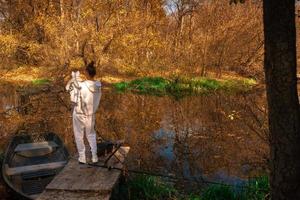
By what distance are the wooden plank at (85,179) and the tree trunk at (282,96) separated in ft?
9.84

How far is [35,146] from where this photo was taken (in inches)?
438

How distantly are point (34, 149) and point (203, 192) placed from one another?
15.6 ft

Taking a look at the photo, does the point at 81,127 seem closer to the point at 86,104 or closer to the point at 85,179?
the point at 86,104

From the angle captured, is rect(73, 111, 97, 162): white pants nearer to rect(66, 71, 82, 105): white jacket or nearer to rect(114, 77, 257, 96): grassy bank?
rect(66, 71, 82, 105): white jacket

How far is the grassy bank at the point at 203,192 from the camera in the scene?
312 inches

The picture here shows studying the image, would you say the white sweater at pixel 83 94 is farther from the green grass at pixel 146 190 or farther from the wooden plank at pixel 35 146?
the wooden plank at pixel 35 146

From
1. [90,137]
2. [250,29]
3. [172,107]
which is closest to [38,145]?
[90,137]

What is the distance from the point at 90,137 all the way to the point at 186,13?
31.8 meters

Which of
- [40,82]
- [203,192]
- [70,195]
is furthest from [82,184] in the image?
[40,82]

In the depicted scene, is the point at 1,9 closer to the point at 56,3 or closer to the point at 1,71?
the point at 56,3

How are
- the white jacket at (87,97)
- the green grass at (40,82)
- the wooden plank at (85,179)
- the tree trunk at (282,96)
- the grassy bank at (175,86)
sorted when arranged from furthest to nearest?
the green grass at (40,82), the grassy bank at (175,86), the white jacket at (87,97), the wooden plank at (85,179), the tree trunk at (282,96)

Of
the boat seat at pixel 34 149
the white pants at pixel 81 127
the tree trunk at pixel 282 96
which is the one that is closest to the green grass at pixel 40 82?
the boat seat at pixel 34 149

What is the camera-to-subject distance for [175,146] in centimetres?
1455

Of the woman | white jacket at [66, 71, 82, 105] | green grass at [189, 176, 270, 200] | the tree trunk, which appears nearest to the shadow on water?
green grass at [189, 176, 270, 200]
